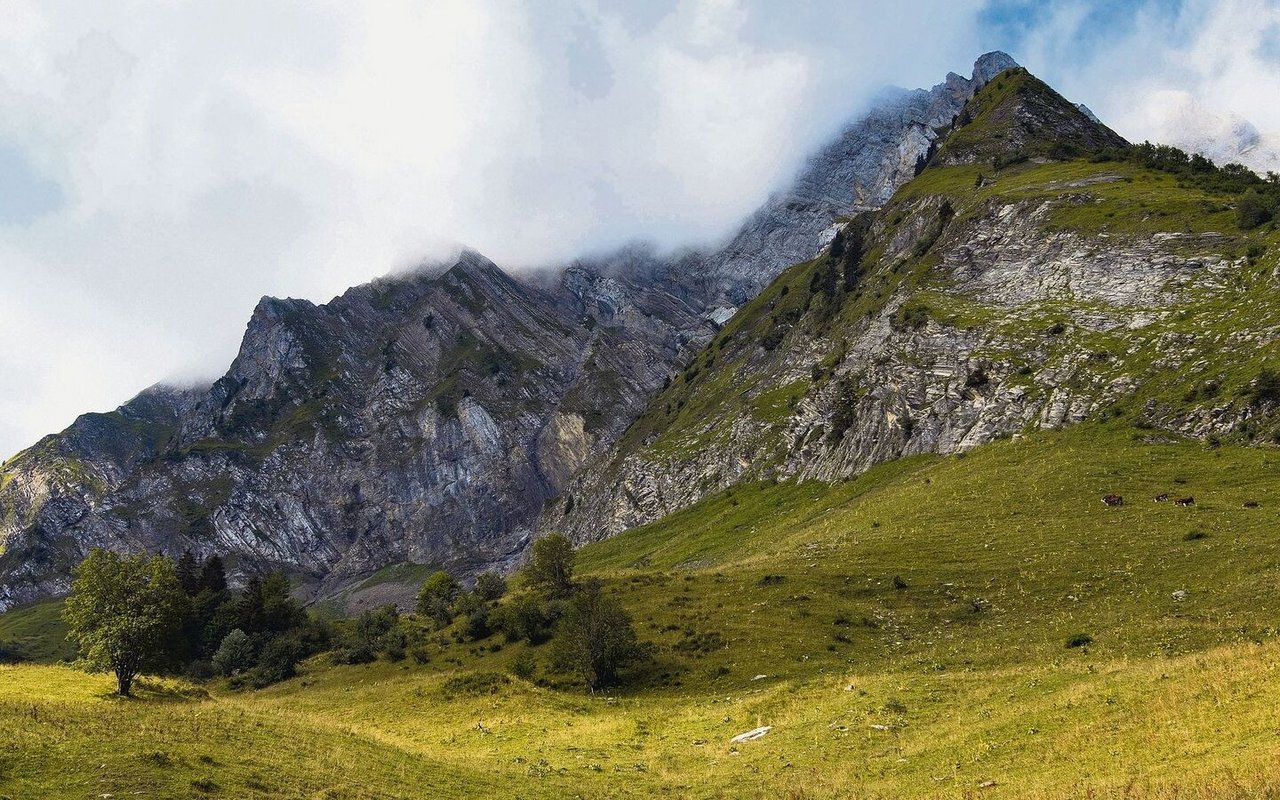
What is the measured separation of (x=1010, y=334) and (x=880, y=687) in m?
83.0

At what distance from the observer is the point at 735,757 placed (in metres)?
31.4

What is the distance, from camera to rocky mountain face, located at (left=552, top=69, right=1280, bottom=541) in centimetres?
8388

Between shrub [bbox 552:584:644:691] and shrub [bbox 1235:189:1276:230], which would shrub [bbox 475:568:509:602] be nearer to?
shrub [bbox 552:584:644:691]

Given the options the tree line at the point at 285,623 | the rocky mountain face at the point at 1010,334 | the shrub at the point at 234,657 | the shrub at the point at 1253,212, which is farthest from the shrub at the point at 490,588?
the shrub at the point at 1253,212

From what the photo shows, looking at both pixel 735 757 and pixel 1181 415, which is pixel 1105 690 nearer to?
pixel 735 757

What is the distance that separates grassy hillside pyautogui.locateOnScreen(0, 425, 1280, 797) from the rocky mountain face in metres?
10.8

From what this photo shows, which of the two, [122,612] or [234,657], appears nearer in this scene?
[122,612]

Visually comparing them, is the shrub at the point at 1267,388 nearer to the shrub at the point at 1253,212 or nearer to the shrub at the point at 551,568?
the shrub at the point at 1253,212

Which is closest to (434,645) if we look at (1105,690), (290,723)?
(290,723)

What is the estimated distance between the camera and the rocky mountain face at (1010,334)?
83875mm

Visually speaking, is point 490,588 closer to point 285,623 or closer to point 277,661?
point 277,661

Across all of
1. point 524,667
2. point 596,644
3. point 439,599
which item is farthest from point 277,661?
point 596,644

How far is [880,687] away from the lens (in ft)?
124

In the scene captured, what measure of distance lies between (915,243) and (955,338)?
203 feet
